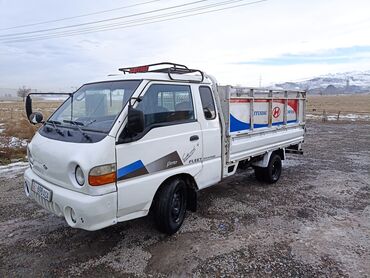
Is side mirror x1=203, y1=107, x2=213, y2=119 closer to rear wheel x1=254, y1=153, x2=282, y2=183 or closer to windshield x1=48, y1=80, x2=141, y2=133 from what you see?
windshield x1=48, y1=80, x2=141, y2=133

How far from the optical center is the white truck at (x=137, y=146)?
322cm

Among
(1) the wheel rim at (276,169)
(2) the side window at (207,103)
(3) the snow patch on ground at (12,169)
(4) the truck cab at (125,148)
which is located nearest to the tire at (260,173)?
(1) the wheel rim at (276,169)

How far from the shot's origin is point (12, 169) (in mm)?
7750

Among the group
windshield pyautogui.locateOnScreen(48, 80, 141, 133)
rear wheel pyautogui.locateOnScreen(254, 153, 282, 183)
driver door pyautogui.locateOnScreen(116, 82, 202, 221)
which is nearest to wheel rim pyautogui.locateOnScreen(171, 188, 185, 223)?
driver door pyautogui.locateOnScreen(116, 82, 202, 221)

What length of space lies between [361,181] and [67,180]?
6.48 m

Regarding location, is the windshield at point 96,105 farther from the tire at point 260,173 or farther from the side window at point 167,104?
the tire at point 260,173

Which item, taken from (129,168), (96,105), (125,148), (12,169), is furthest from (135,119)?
(12,169)

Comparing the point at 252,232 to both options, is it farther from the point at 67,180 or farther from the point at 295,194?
the point at 67,180

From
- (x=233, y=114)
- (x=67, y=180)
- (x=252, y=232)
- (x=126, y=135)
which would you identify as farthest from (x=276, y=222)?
(x=67, y=180)

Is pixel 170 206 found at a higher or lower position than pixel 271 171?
higher

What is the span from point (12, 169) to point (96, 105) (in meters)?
5.11

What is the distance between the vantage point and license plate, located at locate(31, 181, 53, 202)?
11.5ft

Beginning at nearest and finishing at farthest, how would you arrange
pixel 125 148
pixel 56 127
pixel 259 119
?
1. pixel 125 148
2. pixel 56 127
3. pixel 259 119

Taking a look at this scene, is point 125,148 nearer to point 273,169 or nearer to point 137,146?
point 137,146
